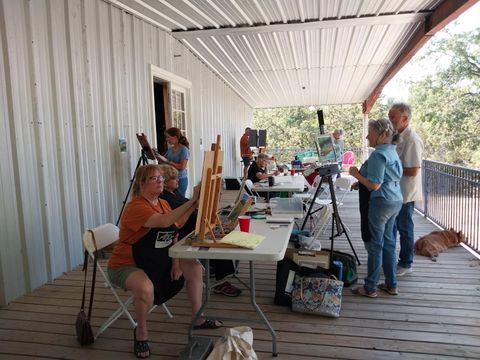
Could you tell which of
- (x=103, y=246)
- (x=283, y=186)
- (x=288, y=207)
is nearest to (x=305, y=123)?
(x=283, y=186)

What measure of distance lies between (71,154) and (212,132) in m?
5.63

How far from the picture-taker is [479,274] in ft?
11.2

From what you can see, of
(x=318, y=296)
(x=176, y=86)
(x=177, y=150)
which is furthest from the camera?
(x=176, y=86)

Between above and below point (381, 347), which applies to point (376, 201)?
above

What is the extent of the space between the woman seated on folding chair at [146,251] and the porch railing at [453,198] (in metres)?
3.42

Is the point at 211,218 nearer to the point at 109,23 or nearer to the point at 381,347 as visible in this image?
the point at 381,347

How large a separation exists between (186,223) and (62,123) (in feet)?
5.31

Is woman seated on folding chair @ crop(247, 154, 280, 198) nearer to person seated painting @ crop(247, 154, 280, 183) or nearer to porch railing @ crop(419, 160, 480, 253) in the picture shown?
person seated painting @ crop(247, 154, 280, 183)

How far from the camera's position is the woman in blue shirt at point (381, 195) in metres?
2.74

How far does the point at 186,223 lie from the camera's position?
119 inches

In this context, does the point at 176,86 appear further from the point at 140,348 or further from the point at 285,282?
the point at 140,348

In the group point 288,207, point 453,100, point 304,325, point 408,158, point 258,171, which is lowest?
point 304,325

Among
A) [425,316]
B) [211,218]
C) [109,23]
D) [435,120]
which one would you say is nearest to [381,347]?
[425,316]

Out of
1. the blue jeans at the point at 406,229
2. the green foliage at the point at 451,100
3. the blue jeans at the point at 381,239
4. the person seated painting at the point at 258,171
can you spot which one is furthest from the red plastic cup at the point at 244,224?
the green foliage at the point at 451,100
